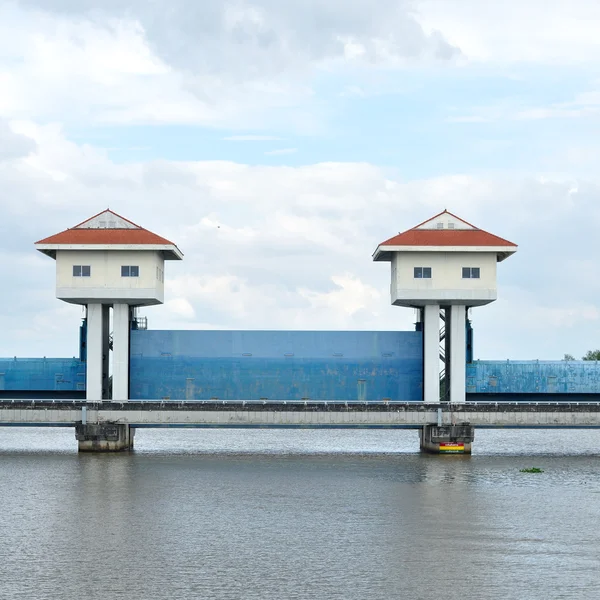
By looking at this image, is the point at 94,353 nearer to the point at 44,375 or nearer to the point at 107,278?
the point at 44,375

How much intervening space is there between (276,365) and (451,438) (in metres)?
12.2

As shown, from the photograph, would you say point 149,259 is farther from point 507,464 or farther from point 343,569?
point 343,569

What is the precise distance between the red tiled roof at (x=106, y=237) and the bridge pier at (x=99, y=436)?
38.2ft

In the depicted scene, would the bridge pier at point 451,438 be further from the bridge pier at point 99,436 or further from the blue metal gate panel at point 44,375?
the blue metal gate panel at point 44,375

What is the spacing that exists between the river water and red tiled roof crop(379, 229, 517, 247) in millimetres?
13979

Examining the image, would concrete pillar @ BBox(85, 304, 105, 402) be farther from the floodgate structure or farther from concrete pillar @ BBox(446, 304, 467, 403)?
concrete pillar @ BBox(446, 304, 467, 403)

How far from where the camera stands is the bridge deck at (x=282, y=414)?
210ft

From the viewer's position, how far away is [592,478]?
181ft

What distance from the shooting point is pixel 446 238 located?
219ft

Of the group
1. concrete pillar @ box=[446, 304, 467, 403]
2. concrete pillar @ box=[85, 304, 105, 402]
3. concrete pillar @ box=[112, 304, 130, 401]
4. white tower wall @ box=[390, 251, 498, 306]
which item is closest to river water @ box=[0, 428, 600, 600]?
concrete pillar @ box=[112, 304, 130, 401]

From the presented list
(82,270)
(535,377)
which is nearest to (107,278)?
(82,270)

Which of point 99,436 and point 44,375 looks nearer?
point 99,436

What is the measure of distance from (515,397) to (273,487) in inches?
1001

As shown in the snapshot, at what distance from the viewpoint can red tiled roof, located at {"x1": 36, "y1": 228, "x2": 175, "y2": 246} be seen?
217 ft
